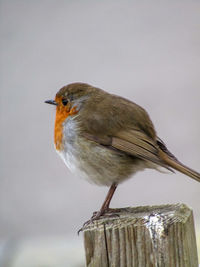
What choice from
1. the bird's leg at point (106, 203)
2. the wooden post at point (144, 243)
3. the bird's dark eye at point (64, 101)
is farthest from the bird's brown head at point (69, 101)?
the wooden post at point (144, 243)

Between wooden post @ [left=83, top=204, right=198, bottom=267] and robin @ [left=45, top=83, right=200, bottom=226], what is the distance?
3.21 feet

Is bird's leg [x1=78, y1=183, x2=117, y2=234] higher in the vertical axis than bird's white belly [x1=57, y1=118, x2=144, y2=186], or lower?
lower

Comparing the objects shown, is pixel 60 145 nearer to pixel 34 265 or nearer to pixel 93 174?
pixel 93 174

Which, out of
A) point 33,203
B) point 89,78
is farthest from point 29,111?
point 33,203

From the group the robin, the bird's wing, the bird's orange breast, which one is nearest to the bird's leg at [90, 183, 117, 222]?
the robin

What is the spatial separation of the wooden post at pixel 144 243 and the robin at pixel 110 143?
98 centimetres

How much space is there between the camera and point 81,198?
7387 mm

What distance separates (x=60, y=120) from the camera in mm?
3957

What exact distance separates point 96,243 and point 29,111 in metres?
6.70

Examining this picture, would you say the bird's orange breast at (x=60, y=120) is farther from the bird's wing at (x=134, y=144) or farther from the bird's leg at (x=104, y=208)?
the bird's leg at (x=104, y=208)

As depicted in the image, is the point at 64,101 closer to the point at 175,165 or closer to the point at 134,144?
the point at 134,144

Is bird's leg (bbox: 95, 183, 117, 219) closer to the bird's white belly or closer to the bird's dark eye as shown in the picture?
the bird's white belly

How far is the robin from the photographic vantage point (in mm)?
3592

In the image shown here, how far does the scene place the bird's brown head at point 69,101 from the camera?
3930 millimetres
